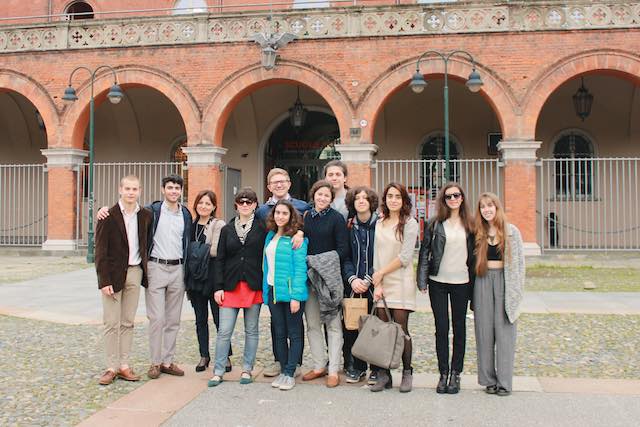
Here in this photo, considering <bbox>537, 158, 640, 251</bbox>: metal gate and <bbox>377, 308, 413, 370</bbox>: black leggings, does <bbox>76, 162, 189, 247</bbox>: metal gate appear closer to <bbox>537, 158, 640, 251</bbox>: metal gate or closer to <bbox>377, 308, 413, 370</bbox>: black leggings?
<bbox>537, 158, 640, 251</bbox>: metal gate

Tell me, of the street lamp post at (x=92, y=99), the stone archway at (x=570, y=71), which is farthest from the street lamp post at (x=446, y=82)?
the street lamp post at (x=92, y=99)

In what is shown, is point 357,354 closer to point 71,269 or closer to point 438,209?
point 438,209

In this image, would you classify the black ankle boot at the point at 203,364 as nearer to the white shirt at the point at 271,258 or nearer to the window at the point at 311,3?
the white shirt at the point at 271,258

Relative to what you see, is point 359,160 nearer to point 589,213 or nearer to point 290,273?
point 589,213

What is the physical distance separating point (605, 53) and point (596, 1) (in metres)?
1.37

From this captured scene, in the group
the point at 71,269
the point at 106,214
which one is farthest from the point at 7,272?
the point at 106,214

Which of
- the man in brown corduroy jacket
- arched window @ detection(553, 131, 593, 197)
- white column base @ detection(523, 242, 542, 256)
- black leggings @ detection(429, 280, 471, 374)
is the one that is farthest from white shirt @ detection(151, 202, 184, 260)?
arched window @ detection(553, 131, 593, 197)

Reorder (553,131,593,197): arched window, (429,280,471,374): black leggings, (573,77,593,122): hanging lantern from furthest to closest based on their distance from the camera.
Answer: (553,131,593,197): arched window, (573,77,593,122): hanging lantern, (429,280,471,374): black leggings

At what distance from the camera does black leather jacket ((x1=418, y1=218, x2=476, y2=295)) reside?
4.64m

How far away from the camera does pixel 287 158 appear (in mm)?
20797

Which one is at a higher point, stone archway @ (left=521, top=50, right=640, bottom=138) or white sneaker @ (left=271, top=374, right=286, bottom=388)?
stone archway @ (left=521, top=50, right=640, bottom=138)

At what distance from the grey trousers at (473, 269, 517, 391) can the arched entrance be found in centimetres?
1603

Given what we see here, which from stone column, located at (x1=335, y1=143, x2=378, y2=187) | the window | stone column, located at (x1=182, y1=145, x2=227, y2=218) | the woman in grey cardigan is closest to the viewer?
the woman in grey cardigan

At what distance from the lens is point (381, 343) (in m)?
4.43
